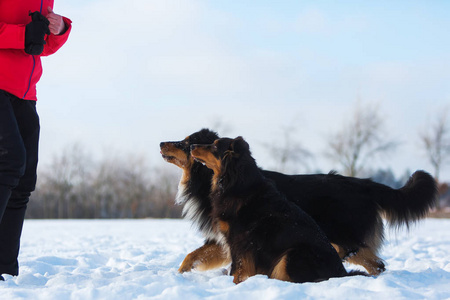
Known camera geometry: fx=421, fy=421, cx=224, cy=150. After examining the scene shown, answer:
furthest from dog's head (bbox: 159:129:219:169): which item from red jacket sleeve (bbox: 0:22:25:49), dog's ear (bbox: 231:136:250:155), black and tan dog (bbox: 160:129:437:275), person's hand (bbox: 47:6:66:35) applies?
red jacket sleeve (bbox: 0:22:25:49)

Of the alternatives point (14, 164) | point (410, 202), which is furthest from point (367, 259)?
point (14, 164)

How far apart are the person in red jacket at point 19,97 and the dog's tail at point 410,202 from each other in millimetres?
3846

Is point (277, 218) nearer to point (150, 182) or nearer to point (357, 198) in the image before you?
point (357, 198)

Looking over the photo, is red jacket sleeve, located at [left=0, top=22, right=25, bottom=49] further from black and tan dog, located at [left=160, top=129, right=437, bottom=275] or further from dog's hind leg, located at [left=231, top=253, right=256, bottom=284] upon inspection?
dog's hind leg, located at [left=231, top=253, right=256, bottom=284]

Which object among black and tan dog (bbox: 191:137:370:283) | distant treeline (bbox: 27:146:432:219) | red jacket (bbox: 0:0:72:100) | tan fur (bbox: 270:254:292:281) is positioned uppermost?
red jacket (bbox: 0:0:72:100)

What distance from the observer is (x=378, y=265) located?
4.83 m

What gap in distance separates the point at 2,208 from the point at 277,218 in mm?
2371

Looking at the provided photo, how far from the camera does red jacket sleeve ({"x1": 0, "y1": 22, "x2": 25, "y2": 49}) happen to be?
10.3ft

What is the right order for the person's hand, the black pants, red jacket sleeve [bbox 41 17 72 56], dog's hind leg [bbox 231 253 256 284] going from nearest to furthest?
the black pants
the person's hand
red jacket sleeve [bbox 41 17 72 56]
dog's hind leg [bbox 231 253 256 284]

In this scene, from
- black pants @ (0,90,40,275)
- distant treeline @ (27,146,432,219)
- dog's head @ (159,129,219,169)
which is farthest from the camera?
distant treeline @ (27,146,432,219)

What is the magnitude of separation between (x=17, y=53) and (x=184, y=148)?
7.52 ft

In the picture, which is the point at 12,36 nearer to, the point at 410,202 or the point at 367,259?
the point at 367,259

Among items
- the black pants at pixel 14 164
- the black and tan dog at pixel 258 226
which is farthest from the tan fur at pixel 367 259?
the black pants at pixel 14 164

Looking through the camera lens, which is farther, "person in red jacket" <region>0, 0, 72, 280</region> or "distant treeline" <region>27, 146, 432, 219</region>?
"distant treeline" <region>27, 146, 432, 219</region>
